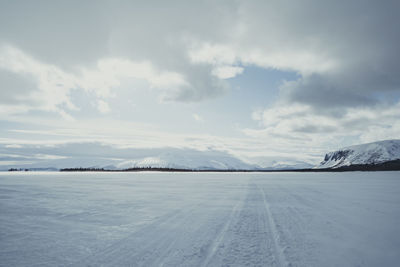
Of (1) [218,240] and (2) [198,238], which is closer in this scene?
(1) [218,240]

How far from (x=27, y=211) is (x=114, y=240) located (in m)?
5.69

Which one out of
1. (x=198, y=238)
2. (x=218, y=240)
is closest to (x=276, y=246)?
(x=218, y=240)

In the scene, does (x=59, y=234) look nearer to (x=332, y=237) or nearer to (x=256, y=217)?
(x=256, y=217)

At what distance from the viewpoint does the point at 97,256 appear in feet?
13.8

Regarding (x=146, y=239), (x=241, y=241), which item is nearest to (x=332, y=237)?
(x=241, y=241)

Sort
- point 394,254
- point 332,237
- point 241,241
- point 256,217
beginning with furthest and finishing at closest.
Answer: point 256,217, point 332,237, point 241,241, point 394,254

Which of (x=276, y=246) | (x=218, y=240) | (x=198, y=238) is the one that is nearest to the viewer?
(x=276, y=246)

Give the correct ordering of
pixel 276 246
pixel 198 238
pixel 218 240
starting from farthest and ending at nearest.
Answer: pixel 198 238
pixel 218 240
pixel 276 246

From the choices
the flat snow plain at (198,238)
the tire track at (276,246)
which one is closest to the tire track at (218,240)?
the flat snow plain at (198,238)

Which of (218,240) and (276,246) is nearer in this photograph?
(276,246)

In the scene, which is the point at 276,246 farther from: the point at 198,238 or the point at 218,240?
the point at 198,238

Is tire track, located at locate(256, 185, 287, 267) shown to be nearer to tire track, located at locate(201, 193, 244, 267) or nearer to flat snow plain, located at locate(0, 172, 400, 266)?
flat snow plain, located at locate(0, 172, 400, 266)

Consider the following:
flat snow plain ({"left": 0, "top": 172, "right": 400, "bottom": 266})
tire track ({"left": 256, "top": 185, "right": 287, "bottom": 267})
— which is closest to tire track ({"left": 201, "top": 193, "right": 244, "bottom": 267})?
flat snow plain ({"left": 0, "top": 172, "right": 400, "bottom": 266})

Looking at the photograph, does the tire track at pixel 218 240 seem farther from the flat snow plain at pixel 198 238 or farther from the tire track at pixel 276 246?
the tire track at pixel 276 246
